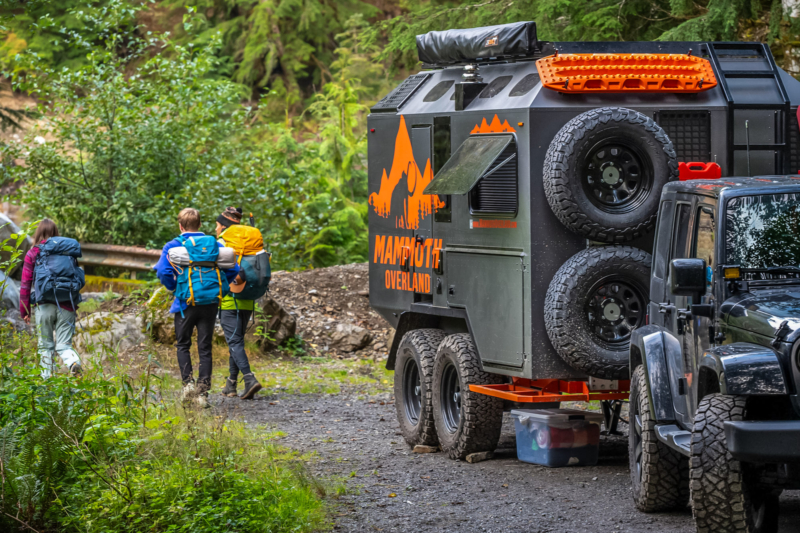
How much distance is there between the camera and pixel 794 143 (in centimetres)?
809

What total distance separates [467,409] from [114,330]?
6305 mm

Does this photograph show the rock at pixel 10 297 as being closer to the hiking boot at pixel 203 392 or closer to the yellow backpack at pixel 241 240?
the yellow backpack at pixel 241 240

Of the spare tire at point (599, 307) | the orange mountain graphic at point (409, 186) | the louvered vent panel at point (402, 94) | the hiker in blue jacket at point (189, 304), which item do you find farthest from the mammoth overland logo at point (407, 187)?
the hiker in blue jacket at point (189, 304)

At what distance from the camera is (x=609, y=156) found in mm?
7516

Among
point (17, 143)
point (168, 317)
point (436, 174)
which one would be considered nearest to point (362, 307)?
point (168, 317)

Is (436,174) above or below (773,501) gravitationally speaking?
above

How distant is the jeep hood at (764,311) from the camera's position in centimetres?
498

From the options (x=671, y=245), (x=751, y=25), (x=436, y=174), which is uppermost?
(x=751, y=25)

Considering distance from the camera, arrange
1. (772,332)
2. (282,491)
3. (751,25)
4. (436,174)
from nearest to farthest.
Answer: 1. (772,332)
2. (282,491)
3. (436,174)
4. (751,25)

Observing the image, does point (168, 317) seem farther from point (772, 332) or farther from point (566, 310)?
point (772, 332)

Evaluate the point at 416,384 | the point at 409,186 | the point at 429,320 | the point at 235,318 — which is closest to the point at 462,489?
the point at 416,384

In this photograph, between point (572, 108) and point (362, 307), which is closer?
point (572, 108)

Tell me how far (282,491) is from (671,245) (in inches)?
112

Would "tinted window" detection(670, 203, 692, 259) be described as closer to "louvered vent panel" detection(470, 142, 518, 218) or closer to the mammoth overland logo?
"louvered vent panel" detection(470, 142, 518, 218)
